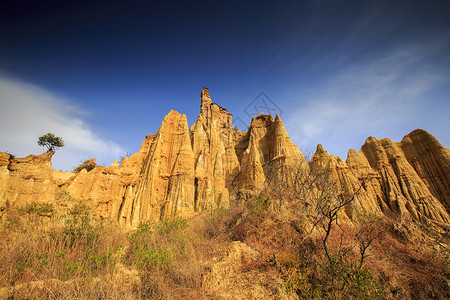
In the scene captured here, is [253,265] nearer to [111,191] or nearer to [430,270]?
[430,270]

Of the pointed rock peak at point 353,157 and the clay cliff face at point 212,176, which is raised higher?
the pointed rock peak at point 353,157

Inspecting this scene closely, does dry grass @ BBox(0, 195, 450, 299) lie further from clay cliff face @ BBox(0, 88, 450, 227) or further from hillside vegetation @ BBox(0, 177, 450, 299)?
clay cliff face @ BBox(0, 88, 450, 227)

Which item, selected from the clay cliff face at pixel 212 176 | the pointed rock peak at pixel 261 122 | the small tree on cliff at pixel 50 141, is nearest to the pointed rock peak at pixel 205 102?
the clay cliff face at pixel 212 176

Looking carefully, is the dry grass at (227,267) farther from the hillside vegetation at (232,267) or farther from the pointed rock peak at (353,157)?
the pointed rock peak at (353,157)

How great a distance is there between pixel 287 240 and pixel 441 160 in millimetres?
36045

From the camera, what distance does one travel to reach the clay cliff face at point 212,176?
1449 centimetres

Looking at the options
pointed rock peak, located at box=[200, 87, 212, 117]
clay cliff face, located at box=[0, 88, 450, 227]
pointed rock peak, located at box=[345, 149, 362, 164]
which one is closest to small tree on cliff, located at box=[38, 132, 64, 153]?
clay cliff face, located at box=[0, 88, 450, 227]

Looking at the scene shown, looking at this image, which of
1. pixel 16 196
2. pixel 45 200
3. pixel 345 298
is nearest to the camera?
pixel 345 298

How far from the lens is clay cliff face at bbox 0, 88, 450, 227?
14492 millimetres

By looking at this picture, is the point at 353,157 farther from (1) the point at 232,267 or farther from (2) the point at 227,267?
(2) the point at 227,267

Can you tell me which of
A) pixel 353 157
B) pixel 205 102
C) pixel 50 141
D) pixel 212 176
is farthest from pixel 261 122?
pixel 50 141

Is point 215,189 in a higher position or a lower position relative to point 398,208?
higher

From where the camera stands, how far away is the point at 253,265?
559cm

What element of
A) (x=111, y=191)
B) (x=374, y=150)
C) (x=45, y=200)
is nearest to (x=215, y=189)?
(x=111, y=191)
